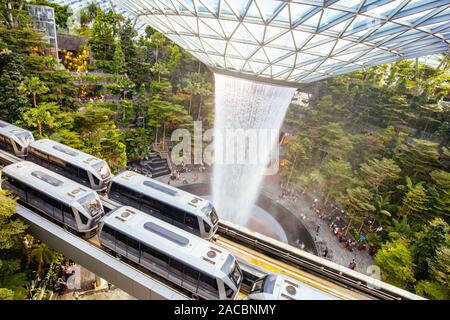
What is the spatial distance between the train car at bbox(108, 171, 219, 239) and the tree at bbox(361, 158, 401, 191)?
25.6 m

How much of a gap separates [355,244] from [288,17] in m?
27.2

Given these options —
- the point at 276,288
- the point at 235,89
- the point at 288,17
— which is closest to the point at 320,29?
the point at 288,17

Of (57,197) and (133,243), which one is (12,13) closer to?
(57,197)

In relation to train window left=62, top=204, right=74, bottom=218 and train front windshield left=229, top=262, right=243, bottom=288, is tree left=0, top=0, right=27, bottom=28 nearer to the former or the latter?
train window left=62, top=204, right=74, bottom=218

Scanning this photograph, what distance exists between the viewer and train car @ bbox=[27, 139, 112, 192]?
57.7ft

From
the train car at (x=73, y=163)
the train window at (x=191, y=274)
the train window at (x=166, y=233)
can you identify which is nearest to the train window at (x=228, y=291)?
the train window at (x=191, y=274)

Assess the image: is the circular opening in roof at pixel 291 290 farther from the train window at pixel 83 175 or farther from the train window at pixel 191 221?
the train window at pixel 83 175

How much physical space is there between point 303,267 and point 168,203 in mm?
9105

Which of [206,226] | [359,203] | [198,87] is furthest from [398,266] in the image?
[198,87]

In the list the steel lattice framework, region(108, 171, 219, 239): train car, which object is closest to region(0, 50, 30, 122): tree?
the steel lattice framework

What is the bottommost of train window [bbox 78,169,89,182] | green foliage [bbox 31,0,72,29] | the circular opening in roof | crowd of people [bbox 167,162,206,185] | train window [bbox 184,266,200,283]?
crowd of people [bbox 167,162,206,185]

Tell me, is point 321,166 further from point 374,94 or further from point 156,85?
point 156,85

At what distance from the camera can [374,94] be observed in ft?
139

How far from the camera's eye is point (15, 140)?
65.1 feet
